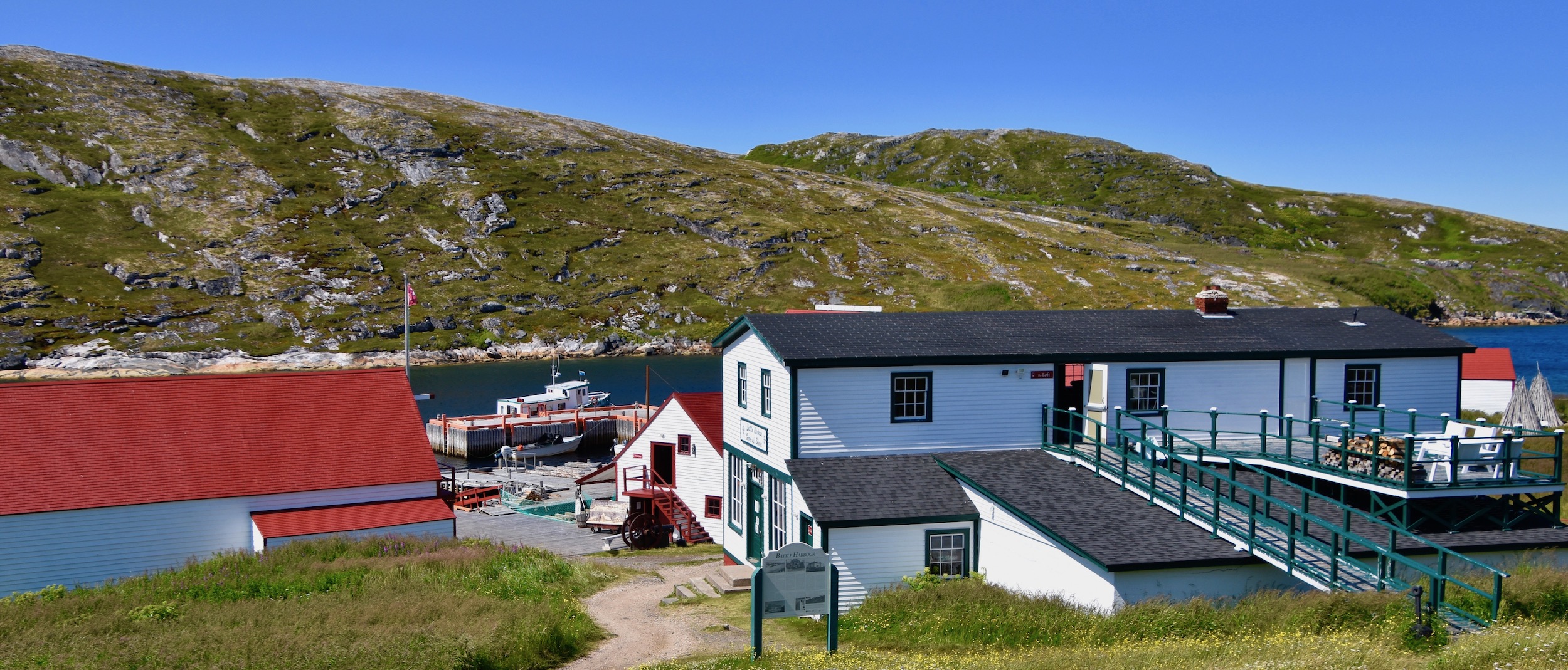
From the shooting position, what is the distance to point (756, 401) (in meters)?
26.8

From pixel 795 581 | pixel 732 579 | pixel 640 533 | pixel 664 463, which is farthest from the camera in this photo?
pixel 664 463

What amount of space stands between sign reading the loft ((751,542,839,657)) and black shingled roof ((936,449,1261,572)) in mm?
5374

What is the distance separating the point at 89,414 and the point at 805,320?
63.5 ft

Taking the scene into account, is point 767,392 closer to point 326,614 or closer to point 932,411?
point 932,411

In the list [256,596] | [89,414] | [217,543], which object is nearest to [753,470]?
[256,596]

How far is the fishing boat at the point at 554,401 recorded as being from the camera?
75875 mm

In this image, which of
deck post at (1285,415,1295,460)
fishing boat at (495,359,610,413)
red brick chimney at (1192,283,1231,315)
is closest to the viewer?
deck post at (1285,415,1295,460)

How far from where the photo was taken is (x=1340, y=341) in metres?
27.3

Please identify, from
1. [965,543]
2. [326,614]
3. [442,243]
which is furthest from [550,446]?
[442,243]

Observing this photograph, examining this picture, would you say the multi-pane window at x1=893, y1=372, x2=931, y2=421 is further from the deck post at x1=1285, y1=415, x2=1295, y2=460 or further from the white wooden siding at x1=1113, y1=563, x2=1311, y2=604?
the deck post at x1=1285, y1=415, x2=1295, y2=460

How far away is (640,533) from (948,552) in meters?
15.1

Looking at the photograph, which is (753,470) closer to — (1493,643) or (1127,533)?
(1127,533)

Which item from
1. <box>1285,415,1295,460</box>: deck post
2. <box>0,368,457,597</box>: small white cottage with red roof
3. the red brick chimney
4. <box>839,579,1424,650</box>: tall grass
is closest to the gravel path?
<box>839,579,1424,650</box>: tall grass

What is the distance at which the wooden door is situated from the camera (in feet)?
126
